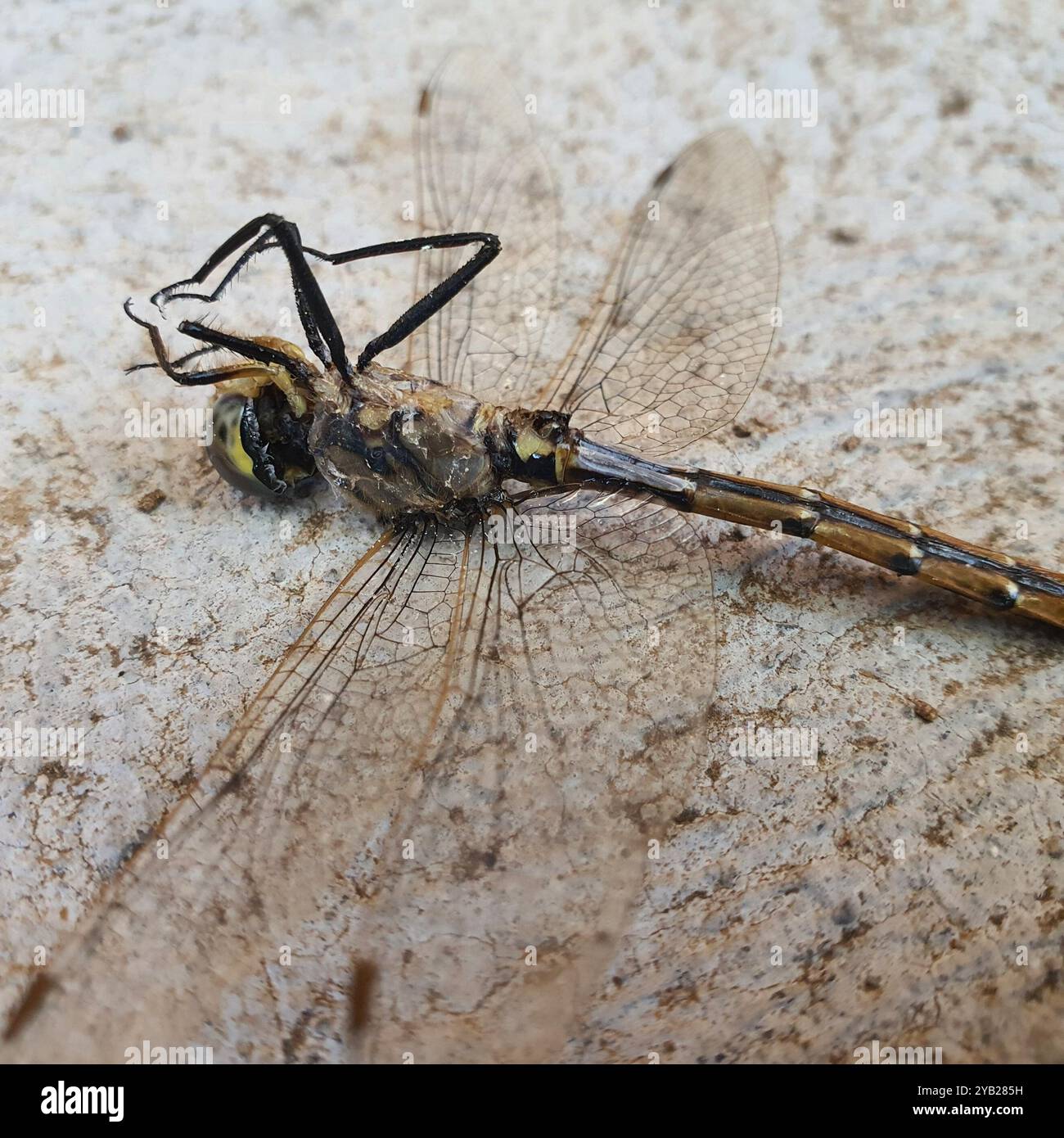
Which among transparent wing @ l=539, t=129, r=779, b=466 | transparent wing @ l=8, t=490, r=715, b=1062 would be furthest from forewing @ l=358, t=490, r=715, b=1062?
transparent wing @ l=539, t=129, r=779, b=466

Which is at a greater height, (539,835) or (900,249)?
(900,249)

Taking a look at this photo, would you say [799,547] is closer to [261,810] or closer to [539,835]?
[539,835]

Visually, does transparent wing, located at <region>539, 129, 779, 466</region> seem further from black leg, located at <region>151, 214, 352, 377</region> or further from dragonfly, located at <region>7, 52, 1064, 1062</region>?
black leg, located at <region>151, 214, 352, 377</region>

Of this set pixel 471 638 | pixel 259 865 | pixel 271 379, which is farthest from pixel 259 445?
pixel 259 865

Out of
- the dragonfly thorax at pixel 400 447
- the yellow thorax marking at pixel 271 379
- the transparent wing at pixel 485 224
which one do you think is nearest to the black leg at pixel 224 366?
the yellow thorax marking at pixel 271 379

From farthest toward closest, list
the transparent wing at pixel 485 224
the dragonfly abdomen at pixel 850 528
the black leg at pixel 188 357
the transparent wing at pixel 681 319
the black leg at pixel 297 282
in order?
the transparent wing at pixel 485 224
the transparent wing at pixel 681 319
the black leg at pixel 188 357
the dragonfly abdomen at pixel 850 528
the black leg at pixel 297 282

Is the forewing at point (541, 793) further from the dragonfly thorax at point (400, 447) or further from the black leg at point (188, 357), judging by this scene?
the black leg at point (188, 357)

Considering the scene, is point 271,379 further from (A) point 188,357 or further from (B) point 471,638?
(B) point 471,638

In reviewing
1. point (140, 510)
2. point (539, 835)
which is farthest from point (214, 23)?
point (539, 835)
